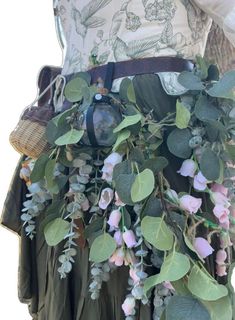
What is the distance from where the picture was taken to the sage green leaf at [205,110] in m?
0.90

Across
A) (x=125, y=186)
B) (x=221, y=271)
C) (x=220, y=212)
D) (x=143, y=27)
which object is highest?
(x=143, y=27)

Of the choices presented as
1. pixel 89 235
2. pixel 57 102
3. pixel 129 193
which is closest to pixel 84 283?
pixel 89 235

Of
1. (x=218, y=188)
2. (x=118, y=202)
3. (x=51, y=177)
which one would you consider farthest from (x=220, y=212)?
(x=51, y=177)

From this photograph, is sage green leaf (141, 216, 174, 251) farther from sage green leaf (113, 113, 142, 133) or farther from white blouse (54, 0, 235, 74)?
white blouse (54, 0, 235, 74)

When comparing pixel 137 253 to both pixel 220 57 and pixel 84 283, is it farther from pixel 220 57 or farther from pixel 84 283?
pixel 220 57

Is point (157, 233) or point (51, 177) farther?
point (51, 177)

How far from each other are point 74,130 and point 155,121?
121 mm

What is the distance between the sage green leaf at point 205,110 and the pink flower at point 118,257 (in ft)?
0.73

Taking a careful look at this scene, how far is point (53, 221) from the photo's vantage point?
938 millimetres

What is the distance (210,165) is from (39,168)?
263 mm

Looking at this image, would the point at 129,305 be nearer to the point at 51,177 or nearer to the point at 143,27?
the point at 51,177

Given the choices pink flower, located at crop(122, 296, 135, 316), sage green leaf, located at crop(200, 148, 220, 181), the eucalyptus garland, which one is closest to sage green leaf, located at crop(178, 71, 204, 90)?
the eucalyptus garland

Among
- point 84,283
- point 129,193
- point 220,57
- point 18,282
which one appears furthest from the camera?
point 220,57

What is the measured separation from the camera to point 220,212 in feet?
2.92
